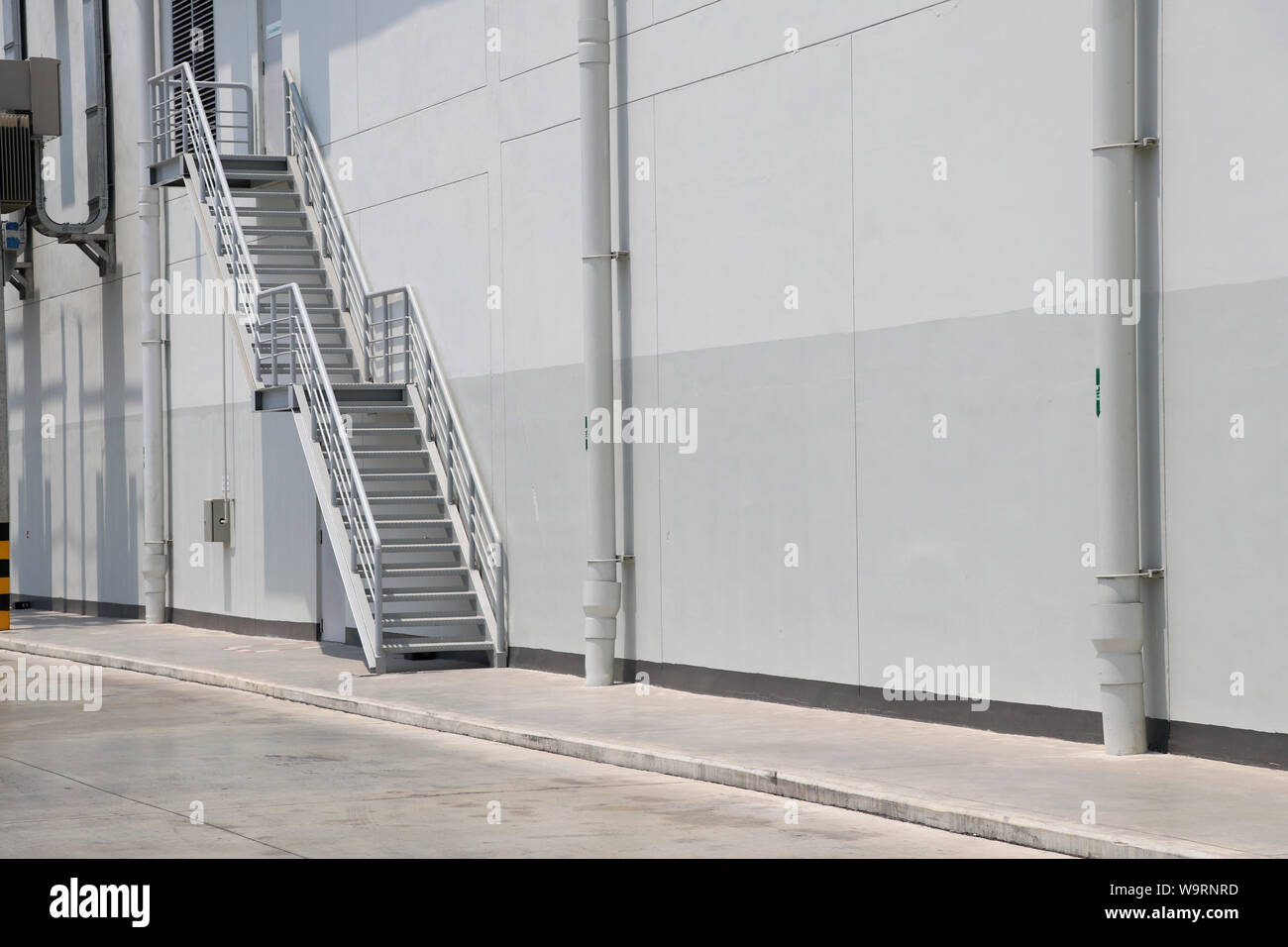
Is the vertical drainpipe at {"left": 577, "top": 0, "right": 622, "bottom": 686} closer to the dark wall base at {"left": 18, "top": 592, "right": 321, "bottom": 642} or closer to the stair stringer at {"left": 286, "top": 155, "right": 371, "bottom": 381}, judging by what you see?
the stair stringer at {"left": 286, "top": 155, "right": 371, "bottom": 381}

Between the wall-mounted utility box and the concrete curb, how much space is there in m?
7.62

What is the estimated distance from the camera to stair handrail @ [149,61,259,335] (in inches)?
766

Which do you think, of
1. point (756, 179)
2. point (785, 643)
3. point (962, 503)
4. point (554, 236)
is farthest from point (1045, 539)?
point (554, 236)

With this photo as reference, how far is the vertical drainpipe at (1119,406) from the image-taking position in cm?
1084

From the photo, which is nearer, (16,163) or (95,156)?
(16,163)

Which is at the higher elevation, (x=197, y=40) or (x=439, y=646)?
(x=197, y=40)

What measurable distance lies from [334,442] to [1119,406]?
956cm

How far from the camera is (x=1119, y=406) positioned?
10.9 metres

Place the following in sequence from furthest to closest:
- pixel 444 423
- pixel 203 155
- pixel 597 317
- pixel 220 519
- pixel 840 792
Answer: pixel 220 519 < pixel 203 155 < pixel 444 423 < pixel 597 317 < pixel 840 792

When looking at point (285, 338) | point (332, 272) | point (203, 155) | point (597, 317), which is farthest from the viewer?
point (203, 155)

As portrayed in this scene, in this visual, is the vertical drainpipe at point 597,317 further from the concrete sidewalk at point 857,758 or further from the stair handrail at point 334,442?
the stair handrail at point 334,442

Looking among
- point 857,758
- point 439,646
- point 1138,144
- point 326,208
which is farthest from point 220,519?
point 1138,144

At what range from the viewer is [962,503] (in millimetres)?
12297

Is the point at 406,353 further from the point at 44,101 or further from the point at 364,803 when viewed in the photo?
the point at 364,803
